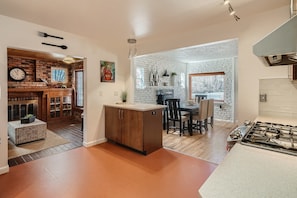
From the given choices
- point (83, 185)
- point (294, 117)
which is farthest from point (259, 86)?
point (83, 185)

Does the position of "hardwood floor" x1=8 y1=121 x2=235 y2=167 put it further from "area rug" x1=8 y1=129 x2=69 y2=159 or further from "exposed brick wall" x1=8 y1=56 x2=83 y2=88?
"exposed brick wall" x1=8 y1=56 x2=83 y2=88

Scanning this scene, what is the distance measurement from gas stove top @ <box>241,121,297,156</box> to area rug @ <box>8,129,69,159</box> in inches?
150

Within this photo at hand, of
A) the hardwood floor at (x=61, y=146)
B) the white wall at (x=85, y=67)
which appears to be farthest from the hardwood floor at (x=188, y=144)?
the white wall at (x=85, y=67)

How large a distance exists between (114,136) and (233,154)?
3042 mm

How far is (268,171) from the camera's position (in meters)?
0.85

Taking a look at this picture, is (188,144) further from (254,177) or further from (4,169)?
(4,169)

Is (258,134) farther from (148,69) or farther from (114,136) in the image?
(148,69)

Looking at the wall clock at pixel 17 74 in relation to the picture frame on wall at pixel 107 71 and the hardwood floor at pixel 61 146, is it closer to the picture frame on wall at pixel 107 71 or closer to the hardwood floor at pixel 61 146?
the hardwood floor at pixel 61 146

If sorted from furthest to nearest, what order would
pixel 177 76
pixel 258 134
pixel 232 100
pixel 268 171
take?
pixel 177 76 → pixel 232 100 → pixel 258 134 → pixel 268 171

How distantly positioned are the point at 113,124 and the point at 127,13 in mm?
2277

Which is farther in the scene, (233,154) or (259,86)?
(259,86)

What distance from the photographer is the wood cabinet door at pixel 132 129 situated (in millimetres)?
3191

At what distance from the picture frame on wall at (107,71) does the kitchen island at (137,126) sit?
642mm

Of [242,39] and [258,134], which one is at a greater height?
[242,39]
